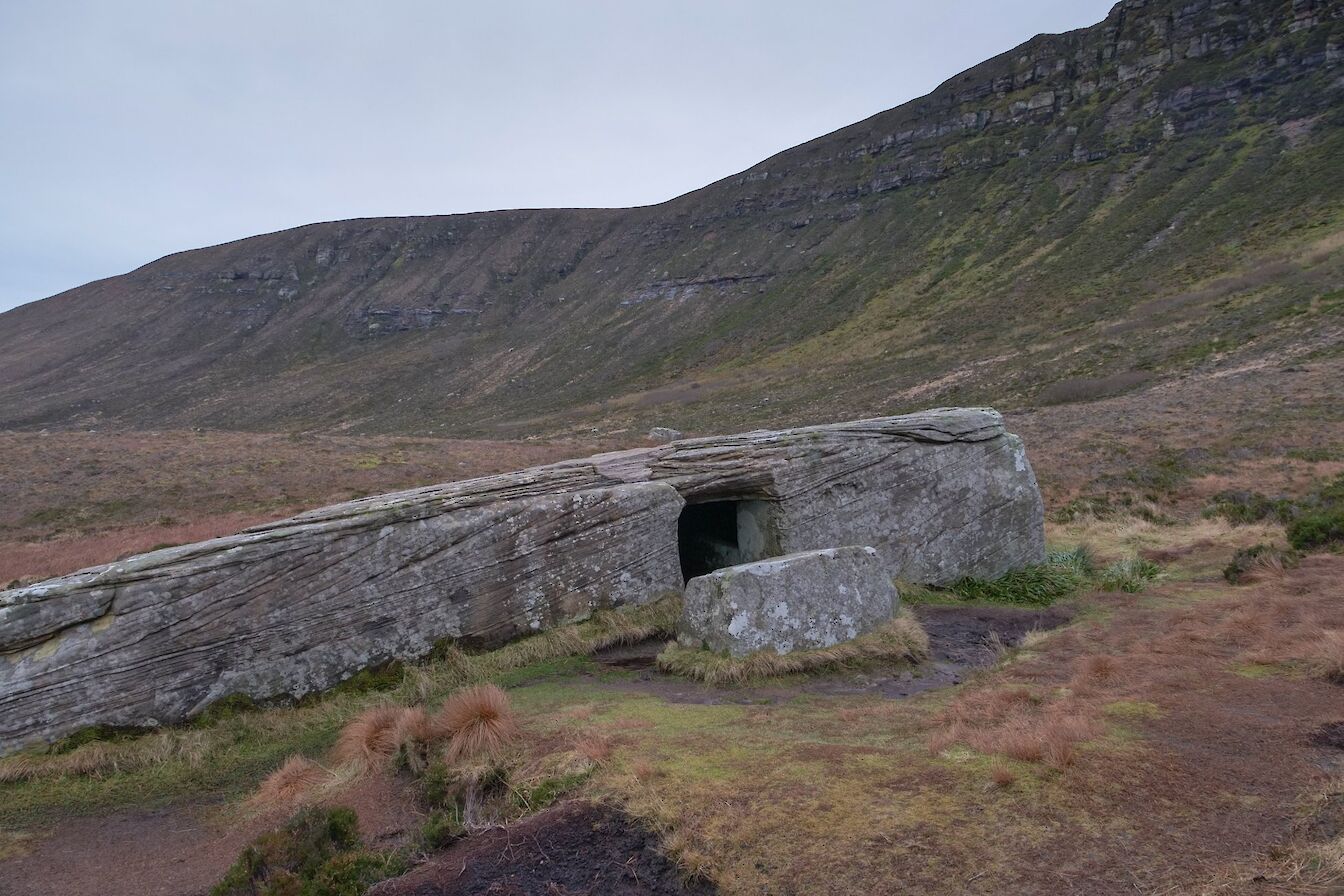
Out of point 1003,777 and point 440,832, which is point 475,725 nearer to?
point 440,832

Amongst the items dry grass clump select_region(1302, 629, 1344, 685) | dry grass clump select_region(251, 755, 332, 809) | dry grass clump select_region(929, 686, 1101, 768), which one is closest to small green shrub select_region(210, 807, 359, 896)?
dry grass clump select_region(251, 755, 332, 809)

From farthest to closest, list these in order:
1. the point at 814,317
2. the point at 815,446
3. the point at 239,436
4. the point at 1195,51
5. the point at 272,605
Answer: the point at 814,317 → the point at 1195,51 → the point at 239,436 → the point at 815,446 → the point at 272,605

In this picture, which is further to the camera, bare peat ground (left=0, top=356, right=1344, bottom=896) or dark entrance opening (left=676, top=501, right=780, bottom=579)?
dark entrance opening (left=676, top=501, right=780, bottom=579)

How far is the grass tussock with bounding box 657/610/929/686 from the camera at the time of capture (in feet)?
31.9

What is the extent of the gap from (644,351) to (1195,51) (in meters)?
71.5

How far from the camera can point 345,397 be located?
11075 centimetres

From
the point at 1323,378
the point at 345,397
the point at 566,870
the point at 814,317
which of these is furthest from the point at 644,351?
the point at 566,870

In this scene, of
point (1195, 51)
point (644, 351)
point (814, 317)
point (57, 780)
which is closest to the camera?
point (57, 780)

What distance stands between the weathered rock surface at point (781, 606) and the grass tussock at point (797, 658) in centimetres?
14

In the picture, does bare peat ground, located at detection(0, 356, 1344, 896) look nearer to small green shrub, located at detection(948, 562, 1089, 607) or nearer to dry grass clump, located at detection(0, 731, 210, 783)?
dry grass clump, located at detection(0, 731, 210, 783)

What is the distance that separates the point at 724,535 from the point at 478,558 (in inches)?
212

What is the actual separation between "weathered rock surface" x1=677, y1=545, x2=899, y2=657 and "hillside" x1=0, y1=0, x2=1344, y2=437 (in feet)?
130

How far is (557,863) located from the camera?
18.2 feet

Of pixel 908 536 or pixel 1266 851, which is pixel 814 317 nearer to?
pixel 908 536
